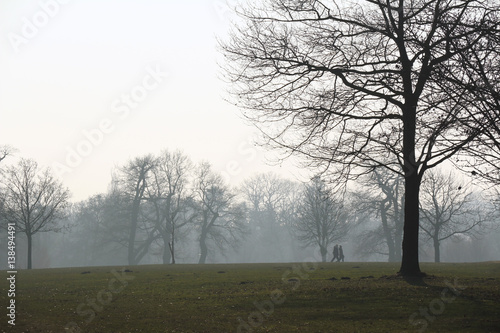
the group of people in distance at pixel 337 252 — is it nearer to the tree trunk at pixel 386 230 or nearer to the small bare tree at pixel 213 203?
the tree trunk at pixel 386 230

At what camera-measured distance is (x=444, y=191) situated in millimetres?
50844

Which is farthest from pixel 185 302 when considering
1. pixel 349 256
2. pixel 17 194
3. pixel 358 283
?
pixel 349 256

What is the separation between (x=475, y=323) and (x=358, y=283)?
5.96m

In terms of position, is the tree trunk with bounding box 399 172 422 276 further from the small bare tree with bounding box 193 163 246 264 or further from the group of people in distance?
the small bare tree with bounding box 193 163 246 264

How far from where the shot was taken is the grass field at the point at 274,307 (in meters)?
10.8

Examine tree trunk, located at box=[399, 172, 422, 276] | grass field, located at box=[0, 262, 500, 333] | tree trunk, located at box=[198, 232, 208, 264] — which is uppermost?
tree trunk, located at box=[399, 172, 422, 276]

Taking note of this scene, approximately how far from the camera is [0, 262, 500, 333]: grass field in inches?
423

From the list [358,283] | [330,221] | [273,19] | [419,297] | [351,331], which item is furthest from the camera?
[330,221]

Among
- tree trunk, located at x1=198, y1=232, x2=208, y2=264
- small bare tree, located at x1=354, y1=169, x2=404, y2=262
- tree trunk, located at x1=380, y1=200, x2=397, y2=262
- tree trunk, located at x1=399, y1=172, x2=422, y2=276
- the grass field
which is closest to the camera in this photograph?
the grass field

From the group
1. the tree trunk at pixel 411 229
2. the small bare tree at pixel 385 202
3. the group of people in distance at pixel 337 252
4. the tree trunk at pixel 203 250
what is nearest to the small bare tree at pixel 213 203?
the tree trunk at pixel 203 250

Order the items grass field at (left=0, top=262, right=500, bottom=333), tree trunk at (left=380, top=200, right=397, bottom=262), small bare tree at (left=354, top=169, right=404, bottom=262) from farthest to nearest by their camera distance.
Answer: tree trunk at (left=380, top=200, right=397, bottom=262) → small bare tree at (left=354, top=169, right=404, bottom=262) → grass field at (left=0, top=262, right=500, bottom=333)

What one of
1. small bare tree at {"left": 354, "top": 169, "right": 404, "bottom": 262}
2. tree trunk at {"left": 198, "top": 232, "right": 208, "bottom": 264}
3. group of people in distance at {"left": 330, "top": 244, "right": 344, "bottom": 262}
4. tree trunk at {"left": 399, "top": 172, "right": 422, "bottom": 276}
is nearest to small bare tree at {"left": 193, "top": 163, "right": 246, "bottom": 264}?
tree trunk at {"left": 198, "top": 232, "right": 208, "bottom": 264}

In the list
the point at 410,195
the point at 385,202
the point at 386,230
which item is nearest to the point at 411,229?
the point at 410,195

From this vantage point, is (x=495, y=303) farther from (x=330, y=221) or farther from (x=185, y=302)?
(x=330, y=221)
